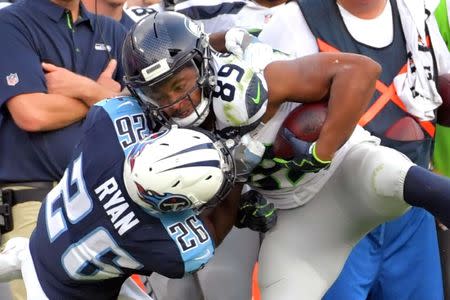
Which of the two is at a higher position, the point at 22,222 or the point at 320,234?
the point at 320,234

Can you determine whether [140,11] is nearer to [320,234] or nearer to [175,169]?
[320,234]

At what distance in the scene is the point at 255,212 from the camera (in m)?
3.06

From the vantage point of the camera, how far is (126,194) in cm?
271

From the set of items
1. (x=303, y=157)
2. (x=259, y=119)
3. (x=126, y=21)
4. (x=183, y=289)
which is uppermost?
(x=259, y=119)

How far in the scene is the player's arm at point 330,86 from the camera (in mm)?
2852

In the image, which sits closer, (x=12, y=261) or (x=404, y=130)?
(x=12, y=261)

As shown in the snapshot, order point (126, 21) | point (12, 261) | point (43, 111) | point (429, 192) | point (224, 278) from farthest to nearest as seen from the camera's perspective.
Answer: point (126, 21), point (224, 278), point (43, 111), point (12, 261), point (429, 192)

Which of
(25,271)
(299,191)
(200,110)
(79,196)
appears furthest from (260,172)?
(25,271)

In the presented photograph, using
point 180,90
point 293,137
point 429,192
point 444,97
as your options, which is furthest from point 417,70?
point 180,90

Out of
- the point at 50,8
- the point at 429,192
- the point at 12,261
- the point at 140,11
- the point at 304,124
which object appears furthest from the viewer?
the point at 140,11

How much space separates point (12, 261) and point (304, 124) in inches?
40.8

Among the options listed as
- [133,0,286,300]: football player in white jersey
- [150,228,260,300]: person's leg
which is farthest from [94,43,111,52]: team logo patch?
[150,228,260,300]: person's leg

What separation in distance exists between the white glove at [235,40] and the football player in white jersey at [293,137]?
4cm

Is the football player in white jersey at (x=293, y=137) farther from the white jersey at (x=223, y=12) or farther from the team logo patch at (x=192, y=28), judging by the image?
the white jersey at (x=223, y=12)
